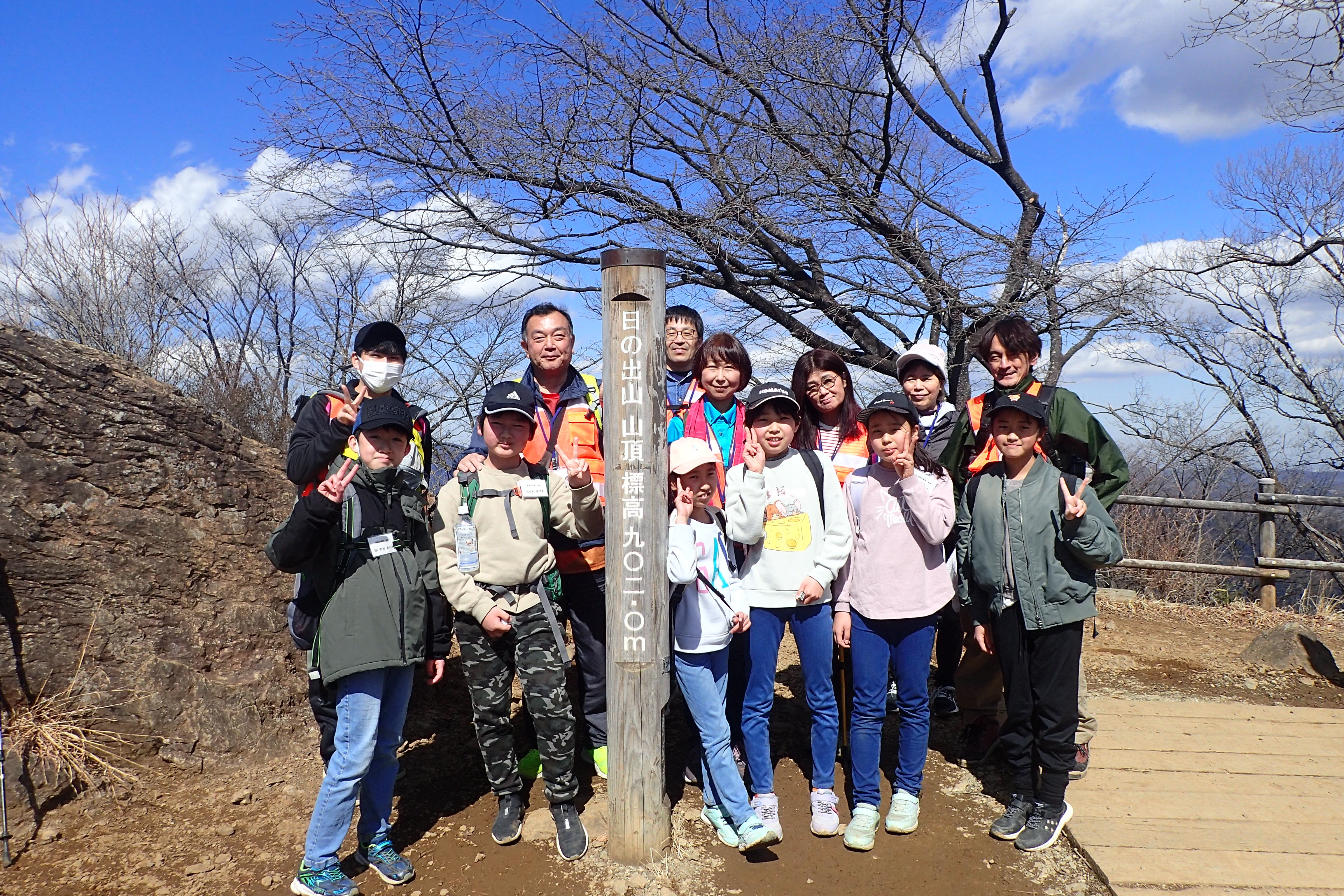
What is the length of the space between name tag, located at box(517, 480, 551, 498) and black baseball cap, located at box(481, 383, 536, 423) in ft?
0.80

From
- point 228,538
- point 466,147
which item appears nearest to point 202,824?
point 228,538

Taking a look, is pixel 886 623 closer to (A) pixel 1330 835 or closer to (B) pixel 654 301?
(B) pixel 654 301

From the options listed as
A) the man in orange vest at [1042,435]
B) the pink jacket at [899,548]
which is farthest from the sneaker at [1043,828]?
the pink jacket at [899,548]

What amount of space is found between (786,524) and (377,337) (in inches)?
72.0

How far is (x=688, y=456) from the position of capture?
3.22 meters

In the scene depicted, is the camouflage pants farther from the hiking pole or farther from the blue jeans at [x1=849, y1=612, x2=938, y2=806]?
the hiking pole

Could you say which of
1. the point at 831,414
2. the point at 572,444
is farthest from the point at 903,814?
the point at 572,444

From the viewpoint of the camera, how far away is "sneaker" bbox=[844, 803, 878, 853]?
3244mm

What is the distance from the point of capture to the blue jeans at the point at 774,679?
129 inches

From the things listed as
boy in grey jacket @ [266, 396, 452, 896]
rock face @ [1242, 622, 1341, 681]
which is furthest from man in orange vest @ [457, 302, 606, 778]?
rock face @ [1242, 622, 1341, 681]

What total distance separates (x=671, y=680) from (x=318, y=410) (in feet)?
5.90

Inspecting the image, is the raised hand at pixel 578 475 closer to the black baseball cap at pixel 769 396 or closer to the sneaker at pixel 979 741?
the black baseball cap at pixel 769 396

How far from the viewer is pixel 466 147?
734cm

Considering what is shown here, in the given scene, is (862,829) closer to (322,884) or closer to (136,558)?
(322,884)
